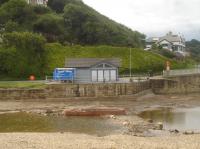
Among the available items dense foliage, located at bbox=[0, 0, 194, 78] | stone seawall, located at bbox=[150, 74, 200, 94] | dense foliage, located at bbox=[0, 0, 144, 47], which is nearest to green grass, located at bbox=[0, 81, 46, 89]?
dense foliage, located at bbox=[0, 0, 194, 78]

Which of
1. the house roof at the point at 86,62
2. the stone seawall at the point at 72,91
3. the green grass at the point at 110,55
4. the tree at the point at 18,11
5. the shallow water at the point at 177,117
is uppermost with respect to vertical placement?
the tree at the point at 18,11

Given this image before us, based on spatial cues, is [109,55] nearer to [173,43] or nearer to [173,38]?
[173,43]

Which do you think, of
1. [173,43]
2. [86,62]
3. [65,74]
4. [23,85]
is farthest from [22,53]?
[173,43]

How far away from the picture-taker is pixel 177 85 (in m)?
72.2

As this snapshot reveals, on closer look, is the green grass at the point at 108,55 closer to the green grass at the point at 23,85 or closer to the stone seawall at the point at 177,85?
the stone seawall at the point at 177,85

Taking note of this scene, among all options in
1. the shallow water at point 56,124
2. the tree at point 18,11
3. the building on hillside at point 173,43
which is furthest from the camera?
the building on hillside at point 173,43

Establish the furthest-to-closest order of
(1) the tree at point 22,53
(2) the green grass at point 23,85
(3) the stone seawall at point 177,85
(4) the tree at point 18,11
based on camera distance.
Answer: (4) the tree at point 18,11 < (3) the stone seawall at point 177,85 < (1) the tree at point 22,53 < (2) the green grass at point 23,85

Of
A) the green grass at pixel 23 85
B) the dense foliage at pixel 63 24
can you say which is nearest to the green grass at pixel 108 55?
the dense foliage at pixel 63 24

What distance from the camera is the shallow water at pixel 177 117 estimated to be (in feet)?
133

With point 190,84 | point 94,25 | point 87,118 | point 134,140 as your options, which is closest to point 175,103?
point 190,84

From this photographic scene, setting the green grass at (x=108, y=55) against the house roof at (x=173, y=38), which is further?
the house roof at (x=173, y=38)

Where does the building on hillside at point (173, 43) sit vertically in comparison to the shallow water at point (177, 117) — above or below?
above

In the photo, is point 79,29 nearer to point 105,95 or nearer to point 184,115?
point 105,95

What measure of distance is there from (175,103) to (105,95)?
31.0ft
